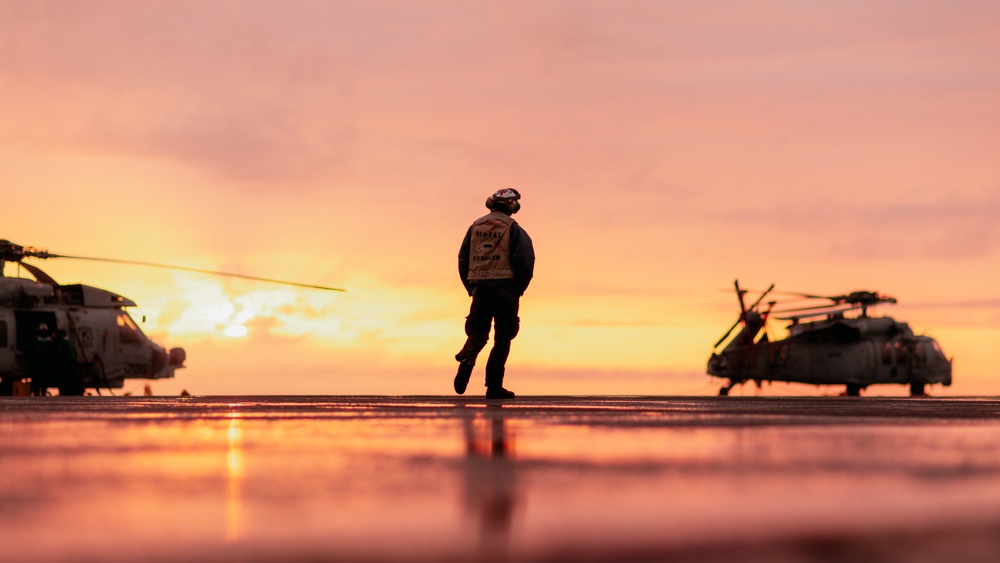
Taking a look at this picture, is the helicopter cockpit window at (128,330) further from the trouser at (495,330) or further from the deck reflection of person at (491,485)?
the deck reflection of person at (491,485)

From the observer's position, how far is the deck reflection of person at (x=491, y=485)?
185 cm

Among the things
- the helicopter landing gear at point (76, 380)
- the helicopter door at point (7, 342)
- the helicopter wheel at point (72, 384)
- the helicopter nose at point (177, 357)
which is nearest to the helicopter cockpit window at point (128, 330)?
the helicopter landing gear at point (76, 380)

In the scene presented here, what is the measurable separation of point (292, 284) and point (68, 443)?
2145 cm

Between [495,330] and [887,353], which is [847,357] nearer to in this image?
[887,353]

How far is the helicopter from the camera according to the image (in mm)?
37750

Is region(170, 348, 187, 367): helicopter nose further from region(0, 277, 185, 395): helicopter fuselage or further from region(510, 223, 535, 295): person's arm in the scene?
region(510, 223, 535, 295): person's arm

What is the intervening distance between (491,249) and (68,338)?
52.2 feet

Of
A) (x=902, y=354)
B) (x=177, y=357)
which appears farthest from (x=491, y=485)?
(x=902, y=354)

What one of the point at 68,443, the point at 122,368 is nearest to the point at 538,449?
the point at 68,443

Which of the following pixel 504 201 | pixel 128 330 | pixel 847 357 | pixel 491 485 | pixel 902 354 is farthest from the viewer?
pixel 902 354

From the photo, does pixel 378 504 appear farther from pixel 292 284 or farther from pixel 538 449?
pixel 292 284

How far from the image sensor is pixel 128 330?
27.0 metres

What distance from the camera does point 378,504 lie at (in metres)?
2.20

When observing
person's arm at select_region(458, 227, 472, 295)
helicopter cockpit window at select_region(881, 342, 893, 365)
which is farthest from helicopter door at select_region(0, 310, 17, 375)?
helicopter cockpit window at select_region(881, 342, 893, 365)
